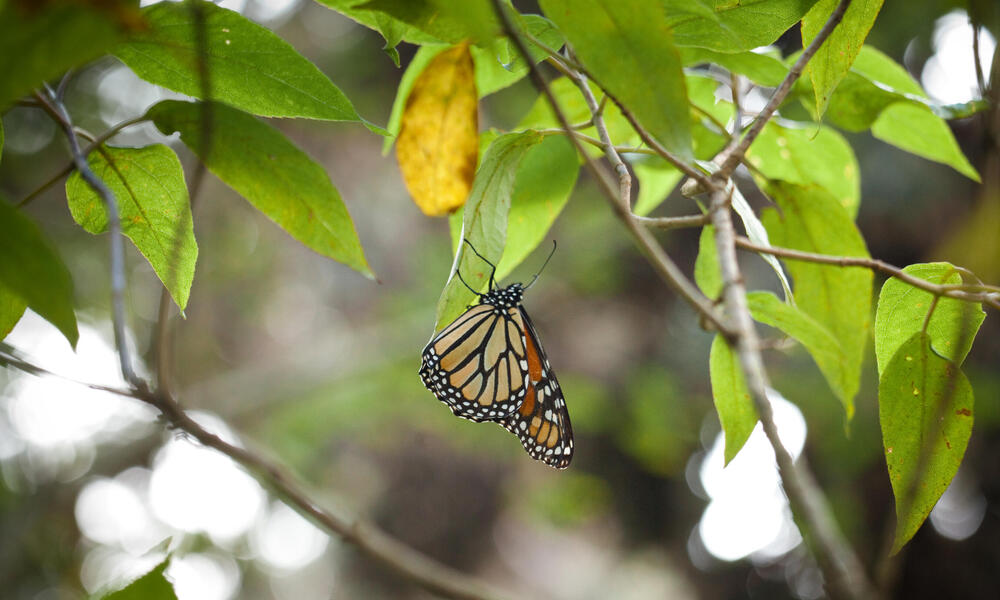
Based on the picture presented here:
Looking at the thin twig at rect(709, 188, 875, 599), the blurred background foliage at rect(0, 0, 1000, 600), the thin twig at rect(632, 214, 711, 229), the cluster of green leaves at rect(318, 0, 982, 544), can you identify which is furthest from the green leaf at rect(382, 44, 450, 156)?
the blurred background foliage at rect(0, 0, 1000, 600)

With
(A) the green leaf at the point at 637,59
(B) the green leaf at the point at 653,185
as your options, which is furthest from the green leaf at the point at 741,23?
(B) the green leaf at the point at 653,185

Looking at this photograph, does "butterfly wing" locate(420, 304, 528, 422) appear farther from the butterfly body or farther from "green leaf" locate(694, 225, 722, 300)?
"green leaf" locate(694, 225, 722, 300)

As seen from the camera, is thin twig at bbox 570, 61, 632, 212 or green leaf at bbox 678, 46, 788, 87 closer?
thin twig at bbox 570, 61, 632, 212

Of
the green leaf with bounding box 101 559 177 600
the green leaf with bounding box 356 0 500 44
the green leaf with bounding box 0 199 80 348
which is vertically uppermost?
the green leaf with bounding box 356 0 500 44

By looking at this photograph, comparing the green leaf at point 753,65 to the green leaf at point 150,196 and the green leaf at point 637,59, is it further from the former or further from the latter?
the green leaf at point 150,196

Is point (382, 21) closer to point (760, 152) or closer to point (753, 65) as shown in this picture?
point (753, 65)

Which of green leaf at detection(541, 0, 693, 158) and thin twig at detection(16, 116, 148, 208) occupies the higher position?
green leaf at detection(541, 0, 693, 158)

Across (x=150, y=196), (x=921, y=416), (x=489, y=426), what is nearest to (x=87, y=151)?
(x=150, y=196)
